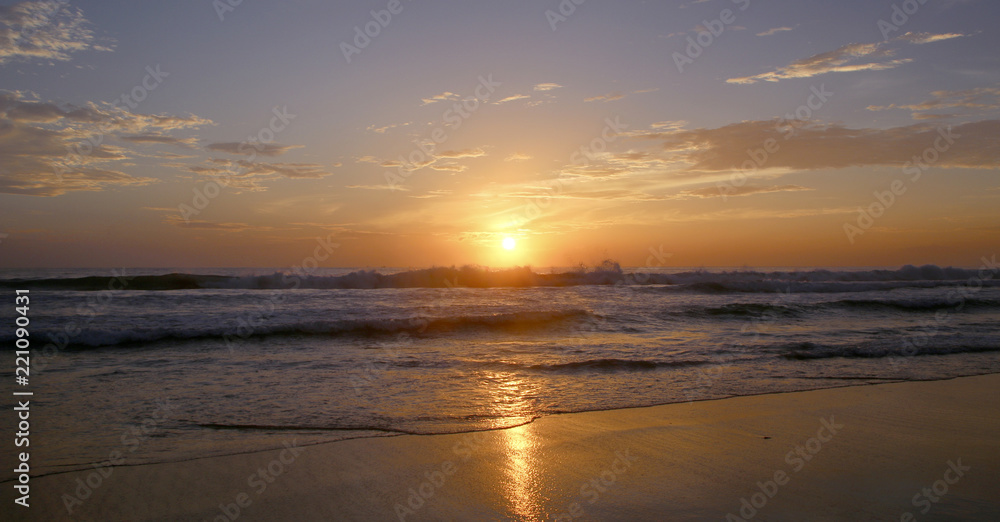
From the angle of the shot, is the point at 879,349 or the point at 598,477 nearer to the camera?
the point at 598,477

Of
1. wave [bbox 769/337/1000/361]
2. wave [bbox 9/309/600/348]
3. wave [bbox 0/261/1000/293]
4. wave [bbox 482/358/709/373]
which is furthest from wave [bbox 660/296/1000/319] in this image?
wave [bbox 482/358/709/373]

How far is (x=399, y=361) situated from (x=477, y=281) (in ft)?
76.8

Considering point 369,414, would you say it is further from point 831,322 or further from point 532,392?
point 831,322

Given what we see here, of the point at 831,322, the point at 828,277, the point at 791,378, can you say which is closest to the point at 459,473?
the point at 791,378

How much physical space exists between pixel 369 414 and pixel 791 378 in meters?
6.09

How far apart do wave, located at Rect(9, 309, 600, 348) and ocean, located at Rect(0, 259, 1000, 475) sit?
6cm

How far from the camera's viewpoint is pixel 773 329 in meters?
13.4

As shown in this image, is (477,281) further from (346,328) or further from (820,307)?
(346,328)

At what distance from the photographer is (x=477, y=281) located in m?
32.2

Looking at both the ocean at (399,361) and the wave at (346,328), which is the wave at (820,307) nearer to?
the ocean at (399,361)

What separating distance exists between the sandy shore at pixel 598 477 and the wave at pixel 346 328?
7.66 metres

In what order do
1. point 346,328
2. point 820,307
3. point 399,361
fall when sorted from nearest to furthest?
point 399,361
point 346,328
point 820,307

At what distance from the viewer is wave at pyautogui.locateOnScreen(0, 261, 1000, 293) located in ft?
82.1

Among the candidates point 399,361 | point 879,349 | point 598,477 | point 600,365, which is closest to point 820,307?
point 879,349
